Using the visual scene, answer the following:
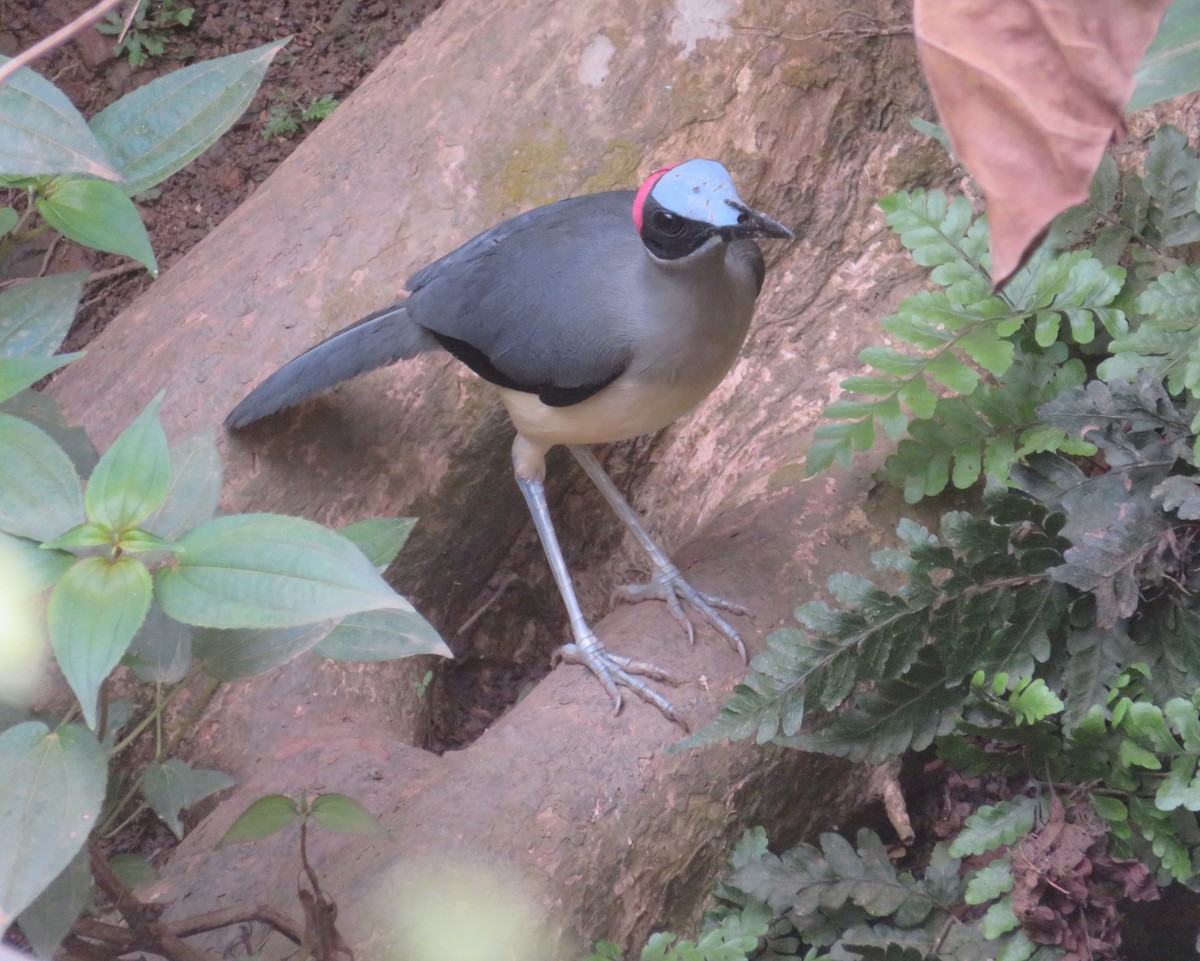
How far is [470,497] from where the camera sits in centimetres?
343

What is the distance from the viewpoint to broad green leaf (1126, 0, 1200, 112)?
119 centimetres

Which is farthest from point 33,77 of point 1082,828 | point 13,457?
point 1082,828

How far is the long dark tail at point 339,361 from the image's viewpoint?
3.05 meters

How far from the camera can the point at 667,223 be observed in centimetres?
263

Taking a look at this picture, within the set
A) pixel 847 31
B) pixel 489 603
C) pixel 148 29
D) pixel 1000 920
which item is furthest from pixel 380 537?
pixel 148 29

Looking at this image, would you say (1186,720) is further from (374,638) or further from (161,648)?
(161,648)

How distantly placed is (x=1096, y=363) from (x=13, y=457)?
2475 millimetres

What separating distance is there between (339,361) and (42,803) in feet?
5.64

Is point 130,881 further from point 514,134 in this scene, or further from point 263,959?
point 514,134

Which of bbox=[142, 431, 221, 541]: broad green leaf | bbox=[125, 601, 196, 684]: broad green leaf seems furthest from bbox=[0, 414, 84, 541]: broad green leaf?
bbox=[125, 601, 196, 684]: broad green leaf

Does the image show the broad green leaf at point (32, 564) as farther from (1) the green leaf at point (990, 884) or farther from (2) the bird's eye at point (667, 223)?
(1) the green leaf at point (990, 884)

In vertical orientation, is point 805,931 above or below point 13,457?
below

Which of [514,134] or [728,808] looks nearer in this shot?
[728,808]

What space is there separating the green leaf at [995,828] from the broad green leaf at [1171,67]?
4.98 ft
